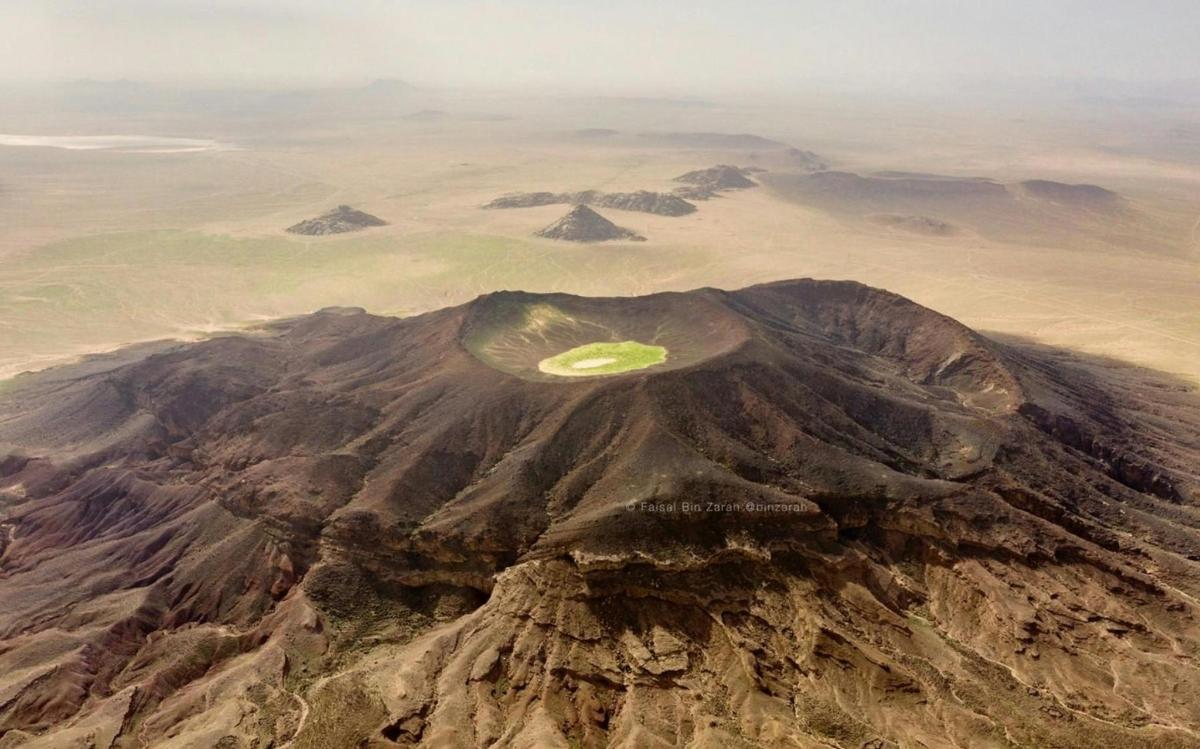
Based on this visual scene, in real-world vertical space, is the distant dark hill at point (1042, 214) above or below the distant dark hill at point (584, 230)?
above

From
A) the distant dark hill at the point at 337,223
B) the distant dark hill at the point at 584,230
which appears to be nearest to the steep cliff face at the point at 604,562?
the distant dark hill at the point at 584,230

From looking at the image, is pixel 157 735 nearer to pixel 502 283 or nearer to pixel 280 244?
pixel 502 283

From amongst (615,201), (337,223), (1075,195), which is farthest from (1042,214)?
(337,223)

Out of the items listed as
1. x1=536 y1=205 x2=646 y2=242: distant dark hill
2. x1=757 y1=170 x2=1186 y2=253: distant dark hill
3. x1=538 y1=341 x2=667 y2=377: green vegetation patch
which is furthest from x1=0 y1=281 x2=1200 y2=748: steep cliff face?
x1=757 y1=170 x2=1186 y2=253: distant dark hill

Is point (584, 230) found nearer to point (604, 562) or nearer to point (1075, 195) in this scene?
point (604, 562)

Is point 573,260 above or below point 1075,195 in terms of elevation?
below

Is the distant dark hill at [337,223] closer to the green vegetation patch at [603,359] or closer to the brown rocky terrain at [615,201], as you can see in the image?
the brown rocky terrain at [615,201]
